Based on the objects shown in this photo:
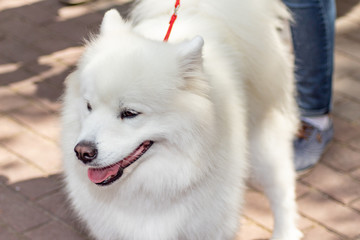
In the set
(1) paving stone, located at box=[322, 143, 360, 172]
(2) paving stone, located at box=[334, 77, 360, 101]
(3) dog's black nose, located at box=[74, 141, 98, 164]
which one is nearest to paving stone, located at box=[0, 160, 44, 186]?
(3) dog's black nose, located at box=[74, 141, 98, 164]

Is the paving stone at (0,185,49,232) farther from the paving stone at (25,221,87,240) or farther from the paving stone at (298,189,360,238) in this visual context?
the paving stone at (298,189,360,238)

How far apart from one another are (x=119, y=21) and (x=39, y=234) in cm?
133

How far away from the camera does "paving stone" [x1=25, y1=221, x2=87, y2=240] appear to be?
368cm

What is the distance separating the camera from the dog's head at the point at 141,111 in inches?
107

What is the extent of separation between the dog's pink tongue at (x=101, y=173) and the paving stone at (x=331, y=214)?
1512mm

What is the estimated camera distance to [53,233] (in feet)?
12.2

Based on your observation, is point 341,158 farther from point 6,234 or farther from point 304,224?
point 6,234

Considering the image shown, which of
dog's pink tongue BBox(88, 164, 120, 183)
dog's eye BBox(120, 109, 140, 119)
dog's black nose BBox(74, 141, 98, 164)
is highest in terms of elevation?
dog's eye BBox(120, 109, 140, 119)

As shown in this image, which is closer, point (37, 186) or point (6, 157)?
point (37, 186)

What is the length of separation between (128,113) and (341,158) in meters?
2.08

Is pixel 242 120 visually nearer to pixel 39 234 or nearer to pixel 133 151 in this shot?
pixel 133 151

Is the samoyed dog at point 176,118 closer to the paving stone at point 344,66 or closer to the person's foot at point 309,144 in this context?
the person's foot at point 309,144

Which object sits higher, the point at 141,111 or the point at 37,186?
the point at 141,111

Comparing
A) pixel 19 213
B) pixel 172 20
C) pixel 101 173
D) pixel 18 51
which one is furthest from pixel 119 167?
pixel 18 51
